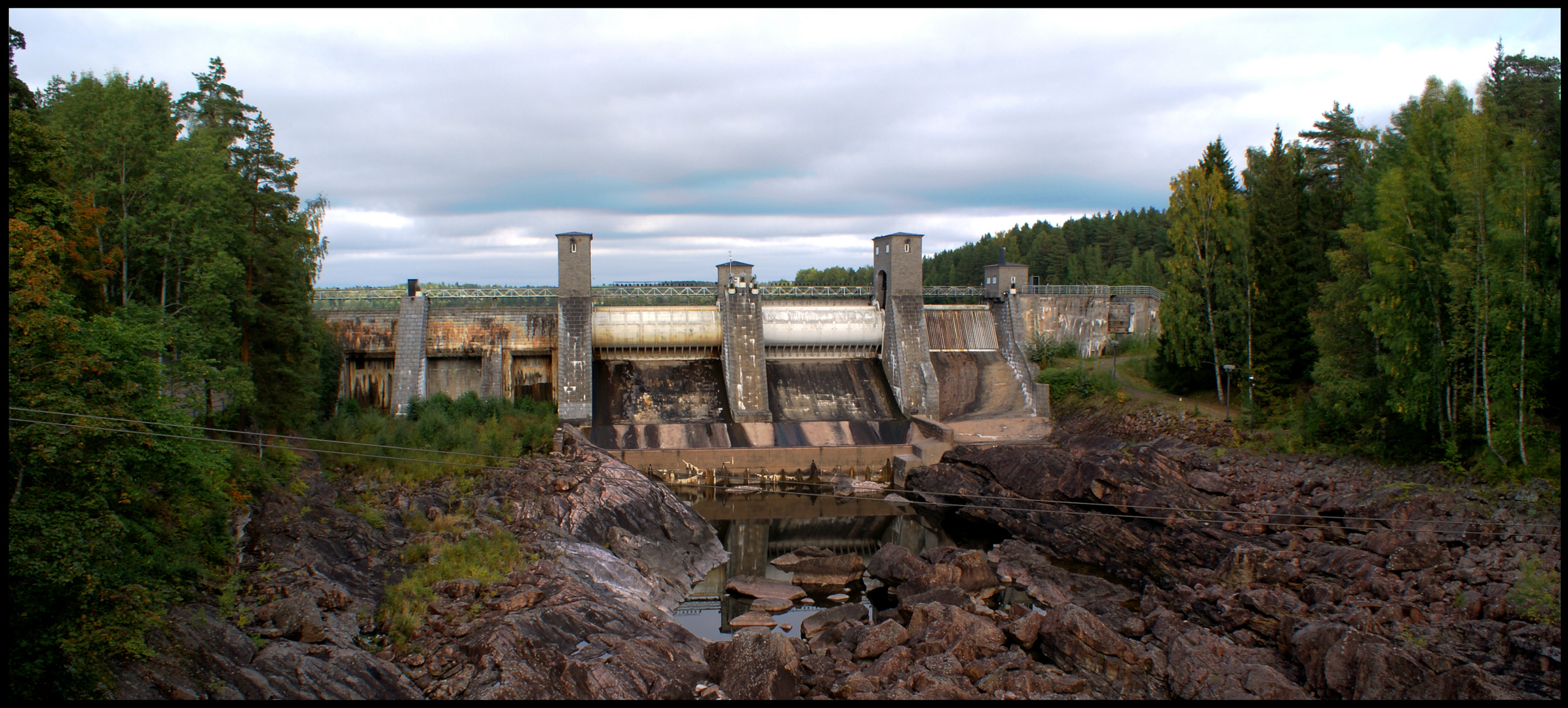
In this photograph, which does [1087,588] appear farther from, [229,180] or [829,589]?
[229,180]

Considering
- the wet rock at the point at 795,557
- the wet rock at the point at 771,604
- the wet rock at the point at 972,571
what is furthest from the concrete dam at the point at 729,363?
the wet rock at the point at 771,604

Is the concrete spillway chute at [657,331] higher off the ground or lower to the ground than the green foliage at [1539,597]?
higher

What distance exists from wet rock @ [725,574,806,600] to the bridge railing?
55.5 feet

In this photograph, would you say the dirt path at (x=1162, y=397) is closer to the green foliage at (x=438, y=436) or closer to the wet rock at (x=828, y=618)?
the wet rock at (x=828, y=618)

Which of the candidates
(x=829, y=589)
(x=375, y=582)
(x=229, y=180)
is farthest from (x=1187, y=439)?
(x=229, y=180)

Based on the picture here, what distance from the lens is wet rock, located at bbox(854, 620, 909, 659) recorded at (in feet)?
52.3

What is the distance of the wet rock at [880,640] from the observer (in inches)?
628

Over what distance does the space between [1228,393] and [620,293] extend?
25853mm

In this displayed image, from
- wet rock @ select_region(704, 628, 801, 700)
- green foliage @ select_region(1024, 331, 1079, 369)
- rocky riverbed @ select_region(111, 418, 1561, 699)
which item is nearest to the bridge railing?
green foliage @ select_region(1024, 331, 1079, 369)

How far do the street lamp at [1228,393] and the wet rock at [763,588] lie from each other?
18352mm

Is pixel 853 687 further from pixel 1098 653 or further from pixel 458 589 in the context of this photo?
pixel 458 589

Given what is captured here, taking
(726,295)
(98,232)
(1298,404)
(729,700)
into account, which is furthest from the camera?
(726,295)

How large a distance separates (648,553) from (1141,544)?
Answer: 1348 centimetres

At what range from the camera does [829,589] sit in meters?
21.6
